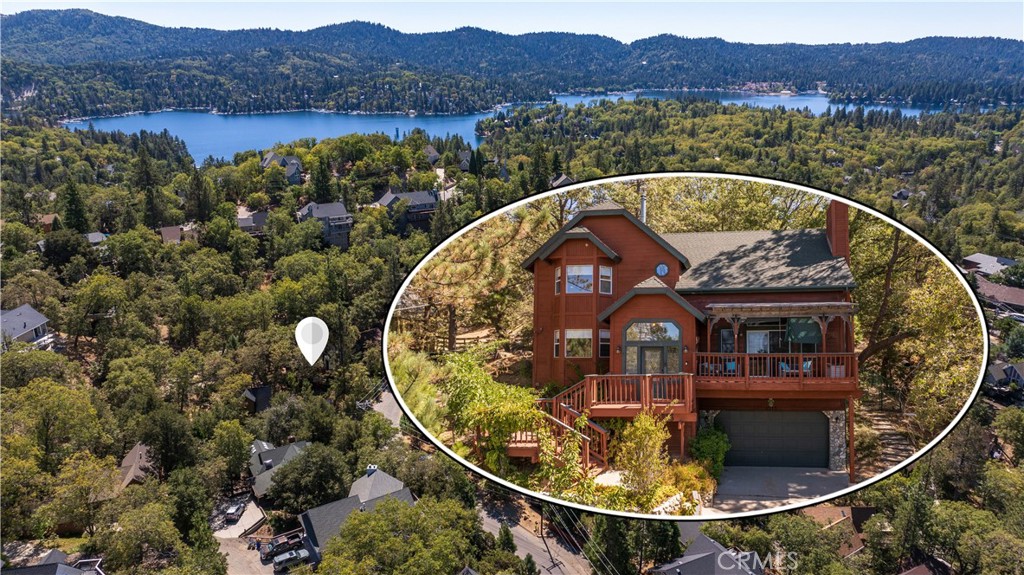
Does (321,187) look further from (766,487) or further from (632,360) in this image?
(766,487)

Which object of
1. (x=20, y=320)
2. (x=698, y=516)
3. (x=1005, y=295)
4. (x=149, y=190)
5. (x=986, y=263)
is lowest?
(x=1005, y=295)

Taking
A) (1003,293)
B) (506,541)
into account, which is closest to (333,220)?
(506,541)

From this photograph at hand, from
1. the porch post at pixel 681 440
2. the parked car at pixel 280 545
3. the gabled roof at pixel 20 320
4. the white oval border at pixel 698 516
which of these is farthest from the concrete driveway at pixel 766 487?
the gabled roof at pixel 20 320

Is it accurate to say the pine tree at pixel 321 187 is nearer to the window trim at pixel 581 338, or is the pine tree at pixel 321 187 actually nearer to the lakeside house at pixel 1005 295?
the lakeside house at pixel 1005 295

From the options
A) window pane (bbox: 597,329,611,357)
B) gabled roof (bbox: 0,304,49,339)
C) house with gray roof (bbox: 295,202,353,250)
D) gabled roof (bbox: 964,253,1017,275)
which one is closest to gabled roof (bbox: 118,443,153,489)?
gabled roof (bbox: 0,304,49,339)

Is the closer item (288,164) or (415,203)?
(415,203)

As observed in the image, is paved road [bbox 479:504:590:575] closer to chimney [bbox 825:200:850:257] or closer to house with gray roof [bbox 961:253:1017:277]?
chimney [bbox 825:200:850:257]

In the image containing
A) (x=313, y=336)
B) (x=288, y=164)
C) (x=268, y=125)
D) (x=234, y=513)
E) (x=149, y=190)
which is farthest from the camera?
(x=268, y=125)

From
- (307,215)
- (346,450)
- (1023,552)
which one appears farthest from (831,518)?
(307,215)
